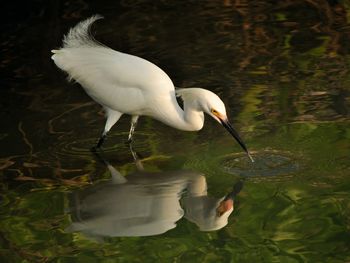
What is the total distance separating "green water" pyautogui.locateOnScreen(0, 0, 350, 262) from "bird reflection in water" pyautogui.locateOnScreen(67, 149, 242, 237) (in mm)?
20

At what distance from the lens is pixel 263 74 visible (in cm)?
841

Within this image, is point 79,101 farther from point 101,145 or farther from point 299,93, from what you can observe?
point 299,93

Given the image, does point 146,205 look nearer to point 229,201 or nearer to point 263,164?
point 229,201

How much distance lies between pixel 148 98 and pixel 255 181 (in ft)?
3.82

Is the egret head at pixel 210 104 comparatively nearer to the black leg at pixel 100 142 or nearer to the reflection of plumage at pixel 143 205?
the reflection of plumage at pixel 143 205

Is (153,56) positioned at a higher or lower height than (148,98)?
lower

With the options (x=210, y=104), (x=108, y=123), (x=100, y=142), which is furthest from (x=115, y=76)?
(x=210, y=104)

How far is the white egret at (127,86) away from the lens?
653cm

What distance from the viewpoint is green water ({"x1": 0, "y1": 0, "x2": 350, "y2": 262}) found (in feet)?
17.2

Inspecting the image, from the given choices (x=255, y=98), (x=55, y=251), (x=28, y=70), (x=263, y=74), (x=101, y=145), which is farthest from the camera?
(x=28, y=70)

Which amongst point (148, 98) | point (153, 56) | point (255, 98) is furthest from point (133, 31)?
point (148, 98)

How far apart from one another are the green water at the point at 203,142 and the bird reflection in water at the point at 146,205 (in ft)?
0.07

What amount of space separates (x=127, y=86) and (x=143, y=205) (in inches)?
51.3

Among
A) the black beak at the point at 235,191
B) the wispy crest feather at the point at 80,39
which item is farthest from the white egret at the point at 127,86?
the black beak at the point at 235,191
